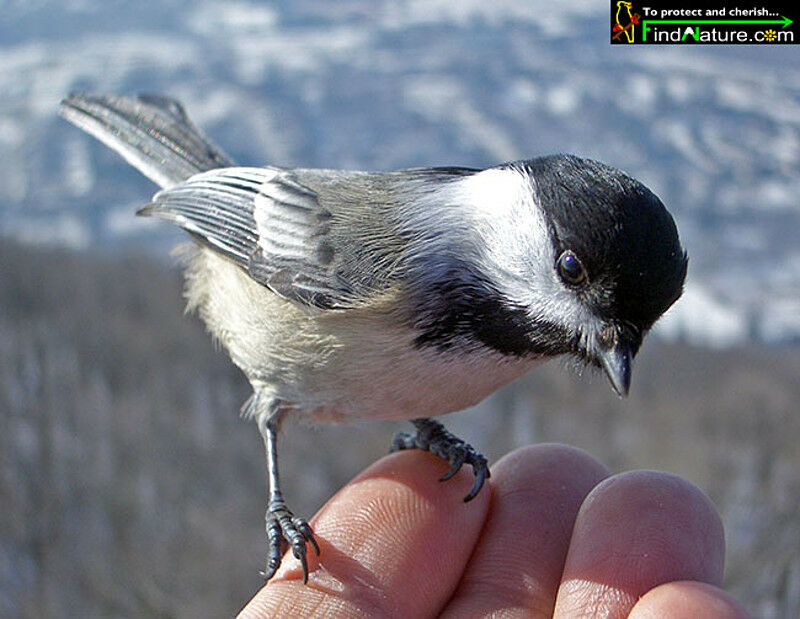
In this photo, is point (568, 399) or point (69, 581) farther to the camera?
point (568, 399)

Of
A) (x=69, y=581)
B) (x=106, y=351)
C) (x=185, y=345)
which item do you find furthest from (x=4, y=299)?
(x=69, y=581)

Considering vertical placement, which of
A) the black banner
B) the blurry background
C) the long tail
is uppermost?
the black banner

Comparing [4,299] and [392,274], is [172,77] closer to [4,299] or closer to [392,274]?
[4,299]

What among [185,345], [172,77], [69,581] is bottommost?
[69,581]

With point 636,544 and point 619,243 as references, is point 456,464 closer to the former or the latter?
point 636,544

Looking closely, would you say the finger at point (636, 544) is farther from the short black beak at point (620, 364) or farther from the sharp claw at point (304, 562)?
the sharp claw at point (304, 562)

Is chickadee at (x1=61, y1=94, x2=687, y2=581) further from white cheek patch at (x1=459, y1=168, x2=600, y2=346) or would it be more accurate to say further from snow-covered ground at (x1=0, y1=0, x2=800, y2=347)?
snow-covered ground at (x1=0, y1=0, x2=800, y2=347)

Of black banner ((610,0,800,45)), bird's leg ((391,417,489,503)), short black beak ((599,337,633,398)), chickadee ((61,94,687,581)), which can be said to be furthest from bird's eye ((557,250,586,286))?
black banner ((610,0,800,45))

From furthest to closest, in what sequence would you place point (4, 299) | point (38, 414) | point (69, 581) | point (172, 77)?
point (172, 77)
point (4, 299)
point (38, 414)
point (69, 581)
